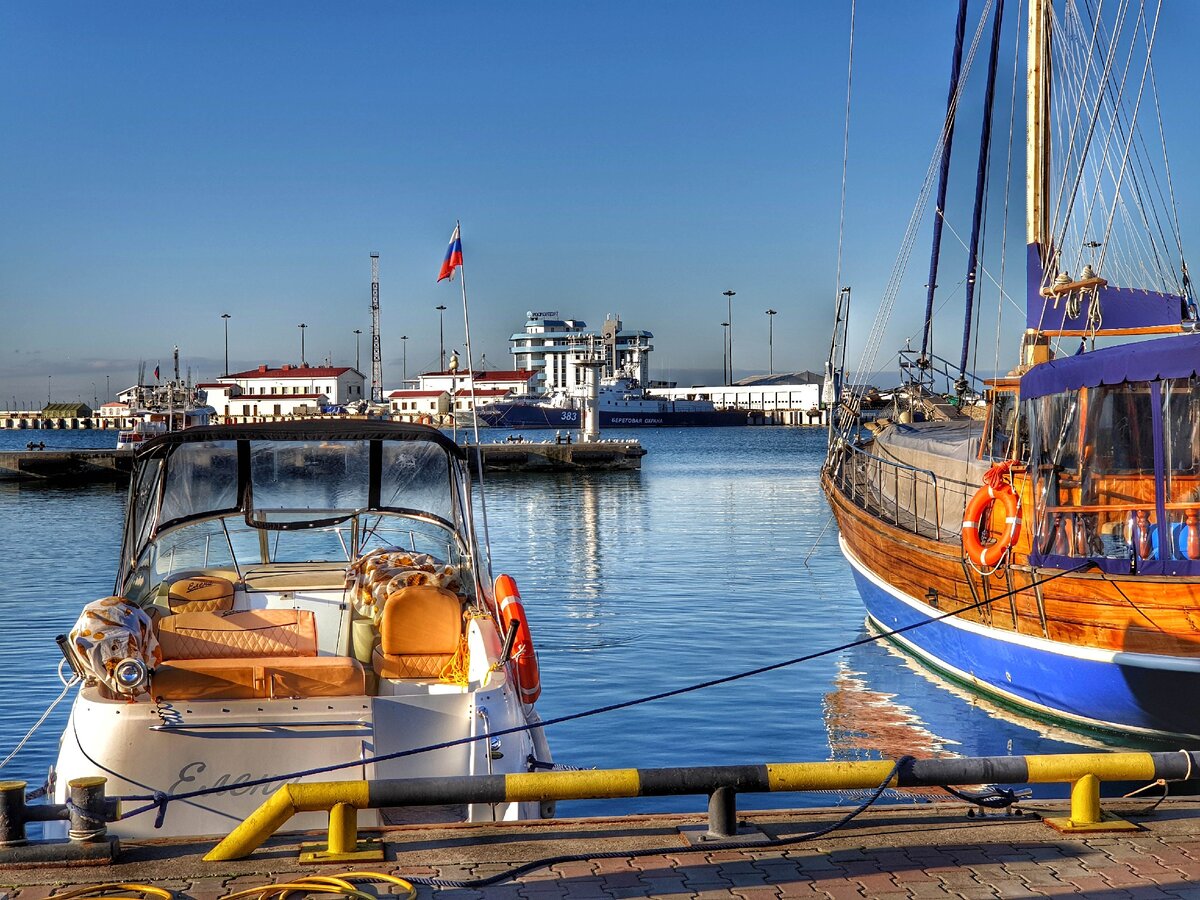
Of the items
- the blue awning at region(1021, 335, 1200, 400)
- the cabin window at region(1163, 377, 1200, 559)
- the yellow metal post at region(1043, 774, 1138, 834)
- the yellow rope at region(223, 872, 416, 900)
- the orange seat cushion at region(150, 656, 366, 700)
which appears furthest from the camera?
the cabin window at region(1163, 377, 1200, 559)

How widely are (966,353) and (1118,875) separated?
92.4 ft

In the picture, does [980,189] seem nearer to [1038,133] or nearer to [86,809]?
[1038,133]

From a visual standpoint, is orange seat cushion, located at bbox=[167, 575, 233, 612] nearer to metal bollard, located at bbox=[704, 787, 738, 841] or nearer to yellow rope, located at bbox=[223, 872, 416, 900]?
yellow rope, located at bbox=[223, 872, 416, 900]

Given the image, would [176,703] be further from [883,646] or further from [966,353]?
[966,353]

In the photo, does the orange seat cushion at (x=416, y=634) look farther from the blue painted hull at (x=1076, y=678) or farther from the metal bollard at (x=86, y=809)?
the blue painted hull at (x=1076, y=678)

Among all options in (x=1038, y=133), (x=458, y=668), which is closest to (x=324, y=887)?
(x=458, y=668)

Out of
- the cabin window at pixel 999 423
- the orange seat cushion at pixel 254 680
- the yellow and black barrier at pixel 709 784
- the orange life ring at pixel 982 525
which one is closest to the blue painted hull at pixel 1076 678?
the orange life ring at pixel 982 525

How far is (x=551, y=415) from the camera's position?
166000 mm

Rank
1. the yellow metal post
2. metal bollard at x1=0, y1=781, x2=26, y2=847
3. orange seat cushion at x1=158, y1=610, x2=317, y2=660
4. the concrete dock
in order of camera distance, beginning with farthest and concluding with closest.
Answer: orange seat cushion at x1=158, y1=610, x2=317, y2=660 < the yellow metal post < metal bollard at x1=0, y1=781, x2=26, y2=847 < the concrete dock

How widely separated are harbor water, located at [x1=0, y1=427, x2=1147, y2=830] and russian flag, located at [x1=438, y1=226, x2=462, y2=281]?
17.5ft

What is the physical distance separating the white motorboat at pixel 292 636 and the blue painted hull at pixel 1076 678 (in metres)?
4.12

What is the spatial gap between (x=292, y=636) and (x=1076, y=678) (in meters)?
8.10

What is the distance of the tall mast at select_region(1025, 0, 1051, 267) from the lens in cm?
2025

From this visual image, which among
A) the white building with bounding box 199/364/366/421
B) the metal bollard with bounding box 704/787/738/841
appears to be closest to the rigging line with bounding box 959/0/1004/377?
the metal bollard with bounding box 704/787/738/841
